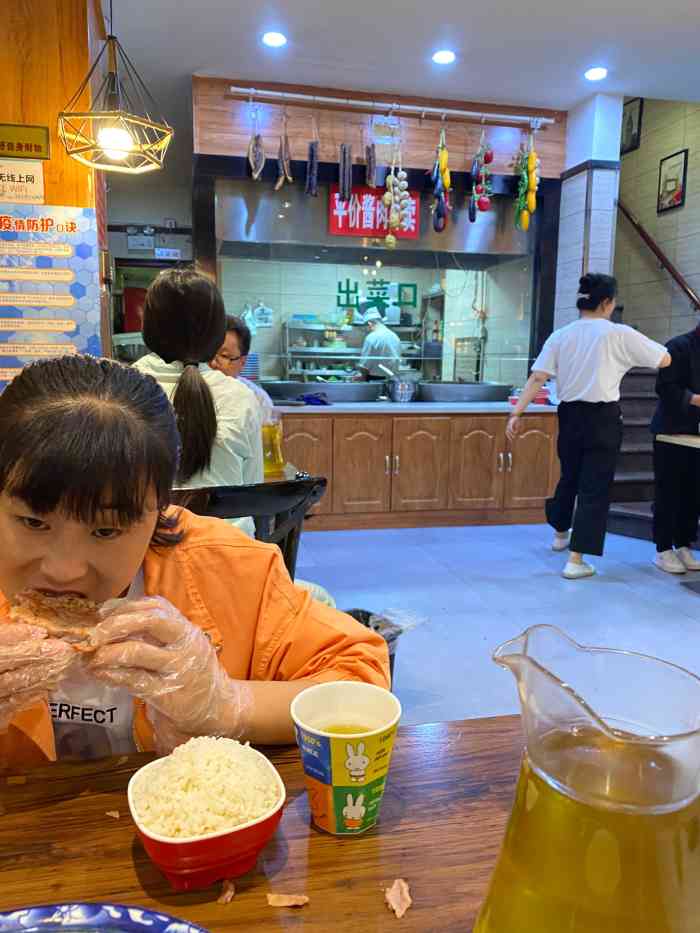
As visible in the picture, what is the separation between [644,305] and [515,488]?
309 cm

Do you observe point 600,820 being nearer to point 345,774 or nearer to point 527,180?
point 345,774

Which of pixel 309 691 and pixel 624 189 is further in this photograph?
pixel 624 189

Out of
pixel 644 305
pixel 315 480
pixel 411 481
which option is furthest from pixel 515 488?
pixel 315 480

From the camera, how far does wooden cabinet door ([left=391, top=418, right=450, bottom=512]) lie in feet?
16.3

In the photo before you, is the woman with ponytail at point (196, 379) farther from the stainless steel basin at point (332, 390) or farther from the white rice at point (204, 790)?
the stainless steel basin at point (332, 390)

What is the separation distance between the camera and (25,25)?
2.71m

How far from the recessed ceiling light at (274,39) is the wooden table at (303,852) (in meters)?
4.81

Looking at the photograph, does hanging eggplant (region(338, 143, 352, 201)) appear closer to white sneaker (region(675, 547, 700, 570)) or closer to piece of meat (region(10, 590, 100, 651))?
white sneaker (region(675, 547, 700, 570))

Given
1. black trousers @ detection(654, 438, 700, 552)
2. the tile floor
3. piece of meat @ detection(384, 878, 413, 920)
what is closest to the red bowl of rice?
piece of meat @ detection(384, 878, 413, 920)

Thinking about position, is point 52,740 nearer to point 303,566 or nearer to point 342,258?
point 303,566

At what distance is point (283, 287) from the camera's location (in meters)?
5.93

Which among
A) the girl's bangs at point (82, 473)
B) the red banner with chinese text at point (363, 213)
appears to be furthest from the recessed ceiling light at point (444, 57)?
the girl's bangs at point (82, 473)

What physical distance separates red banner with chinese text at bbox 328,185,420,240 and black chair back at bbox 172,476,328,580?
14.2ft

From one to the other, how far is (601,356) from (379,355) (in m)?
2.44
